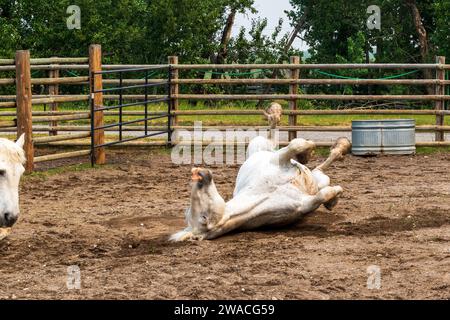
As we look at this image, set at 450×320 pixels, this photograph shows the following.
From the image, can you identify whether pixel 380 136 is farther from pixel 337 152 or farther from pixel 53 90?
pixel 337 152

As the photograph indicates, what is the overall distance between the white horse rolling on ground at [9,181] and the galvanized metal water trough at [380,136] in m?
7.95

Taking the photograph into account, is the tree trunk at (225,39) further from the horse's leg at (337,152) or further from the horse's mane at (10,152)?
the horse's mane at (10,152)

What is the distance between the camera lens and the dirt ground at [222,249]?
19.0 ft

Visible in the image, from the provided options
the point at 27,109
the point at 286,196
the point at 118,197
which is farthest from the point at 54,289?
the point at 27,109

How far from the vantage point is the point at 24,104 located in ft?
39.4

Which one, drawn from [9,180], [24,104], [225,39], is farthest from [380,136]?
[225,39]

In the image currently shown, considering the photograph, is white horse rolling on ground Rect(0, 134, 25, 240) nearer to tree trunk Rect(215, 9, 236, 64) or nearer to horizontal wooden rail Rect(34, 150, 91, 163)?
horizontal wooden rail Rect(34, 150, 91, 163)

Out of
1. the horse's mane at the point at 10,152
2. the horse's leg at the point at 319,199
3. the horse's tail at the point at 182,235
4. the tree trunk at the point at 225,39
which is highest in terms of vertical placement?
the tree trunk at the point at 225,39

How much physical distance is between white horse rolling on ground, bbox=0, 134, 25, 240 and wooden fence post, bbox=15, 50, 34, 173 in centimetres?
553

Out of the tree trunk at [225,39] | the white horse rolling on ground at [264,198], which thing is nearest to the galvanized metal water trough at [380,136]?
the white horse rolling on ground at [264,198]

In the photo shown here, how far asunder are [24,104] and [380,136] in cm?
501

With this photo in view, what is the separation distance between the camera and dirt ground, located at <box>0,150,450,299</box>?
5.80 meters

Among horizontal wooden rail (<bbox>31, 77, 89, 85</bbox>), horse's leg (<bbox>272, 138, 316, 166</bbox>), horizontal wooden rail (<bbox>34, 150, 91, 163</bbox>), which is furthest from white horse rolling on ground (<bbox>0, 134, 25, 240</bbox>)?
horizontal wooden rail (<bbox>31, 77, 89, 85</bbox>)

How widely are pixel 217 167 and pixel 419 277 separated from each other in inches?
270
